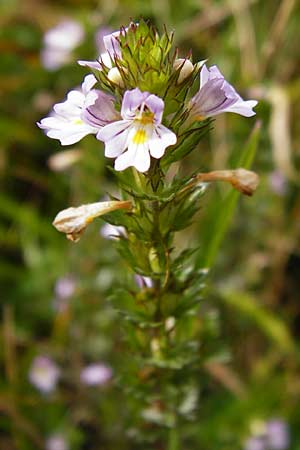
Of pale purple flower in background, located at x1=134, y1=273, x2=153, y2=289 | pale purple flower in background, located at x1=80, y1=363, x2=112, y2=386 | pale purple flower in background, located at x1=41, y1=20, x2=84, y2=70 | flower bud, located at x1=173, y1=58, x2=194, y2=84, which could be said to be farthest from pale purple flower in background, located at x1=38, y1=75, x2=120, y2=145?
pale purple flower in background, located at x1=41, y1=20, x2=84, y2=70

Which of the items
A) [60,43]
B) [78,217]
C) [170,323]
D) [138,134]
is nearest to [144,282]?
A: [170,323]

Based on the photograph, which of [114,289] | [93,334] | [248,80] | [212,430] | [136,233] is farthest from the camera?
[248,80]

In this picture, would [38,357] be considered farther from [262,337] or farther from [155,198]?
[155,198]

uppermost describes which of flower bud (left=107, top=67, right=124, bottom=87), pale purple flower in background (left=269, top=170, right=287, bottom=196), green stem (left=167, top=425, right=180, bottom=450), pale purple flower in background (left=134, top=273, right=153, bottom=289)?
pale purple flower in background (left=269, top=170, right=287, bottom=196)

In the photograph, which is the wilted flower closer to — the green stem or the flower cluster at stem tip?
the flower cluster at stem tip

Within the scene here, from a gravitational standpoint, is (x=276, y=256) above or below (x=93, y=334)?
above

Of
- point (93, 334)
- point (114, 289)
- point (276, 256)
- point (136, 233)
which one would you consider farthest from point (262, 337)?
point (136, 233)

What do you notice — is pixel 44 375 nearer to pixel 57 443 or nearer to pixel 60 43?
pixel 57 443
